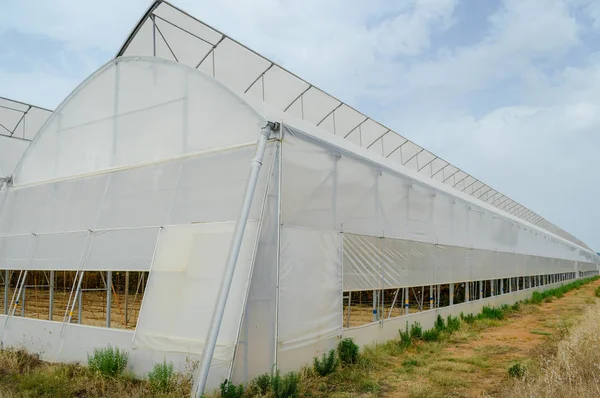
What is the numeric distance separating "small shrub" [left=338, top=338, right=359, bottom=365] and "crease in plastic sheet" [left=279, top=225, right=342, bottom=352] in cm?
23

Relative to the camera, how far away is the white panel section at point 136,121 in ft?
30.1

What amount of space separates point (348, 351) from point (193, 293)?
127 inches

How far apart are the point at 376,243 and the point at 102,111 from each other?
286 inches

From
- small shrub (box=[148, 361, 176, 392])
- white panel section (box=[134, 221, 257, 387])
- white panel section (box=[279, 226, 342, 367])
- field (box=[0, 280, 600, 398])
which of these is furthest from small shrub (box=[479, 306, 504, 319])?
small shrub (box=[148, 361, 176, 392])

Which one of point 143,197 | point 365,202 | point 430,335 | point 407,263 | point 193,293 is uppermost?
point 365,202

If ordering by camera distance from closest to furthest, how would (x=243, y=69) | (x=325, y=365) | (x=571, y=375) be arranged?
(x=571, y=375) < (x=325, y=365) < (x=243, y=69)

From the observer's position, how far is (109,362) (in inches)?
Answer: 320

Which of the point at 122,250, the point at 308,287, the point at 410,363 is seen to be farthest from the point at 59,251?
the point at 410,363

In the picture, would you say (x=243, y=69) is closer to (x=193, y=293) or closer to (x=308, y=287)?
(x=308, y=287)

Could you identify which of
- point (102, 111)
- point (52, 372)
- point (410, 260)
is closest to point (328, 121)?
point (410, 260)

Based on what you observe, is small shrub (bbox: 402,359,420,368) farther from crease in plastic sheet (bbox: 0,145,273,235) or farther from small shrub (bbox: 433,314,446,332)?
crease in plastic sheet (bbox: 0,145,273,235)

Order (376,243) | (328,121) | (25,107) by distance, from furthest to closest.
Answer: (25,107) < (328,121) < (376,243)

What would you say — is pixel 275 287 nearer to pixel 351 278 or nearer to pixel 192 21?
pixel 351 278

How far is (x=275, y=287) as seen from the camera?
786 cm
